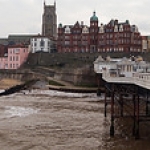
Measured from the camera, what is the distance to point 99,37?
108688 mm

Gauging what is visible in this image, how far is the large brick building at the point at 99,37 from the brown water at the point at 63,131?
64.0 metres

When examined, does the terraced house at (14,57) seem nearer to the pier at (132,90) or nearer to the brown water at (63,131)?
the pier at (132,90)

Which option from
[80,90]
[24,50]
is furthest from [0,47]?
[80,90]

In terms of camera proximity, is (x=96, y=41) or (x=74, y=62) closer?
(x=74, y=62)

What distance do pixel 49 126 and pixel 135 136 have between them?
972 cm

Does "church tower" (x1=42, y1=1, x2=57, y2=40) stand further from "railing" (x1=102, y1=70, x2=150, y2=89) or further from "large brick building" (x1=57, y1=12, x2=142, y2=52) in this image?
"railing" (x1=102, y1=70, x2=150, y2=89)

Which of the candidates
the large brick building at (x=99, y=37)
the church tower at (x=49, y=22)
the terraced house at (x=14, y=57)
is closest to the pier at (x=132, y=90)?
the large brick building at (x=99, y=37)

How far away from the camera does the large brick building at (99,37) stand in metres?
105

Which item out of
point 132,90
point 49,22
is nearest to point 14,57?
point 49,22

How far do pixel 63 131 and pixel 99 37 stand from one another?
80.5m

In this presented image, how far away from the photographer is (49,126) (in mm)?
33125

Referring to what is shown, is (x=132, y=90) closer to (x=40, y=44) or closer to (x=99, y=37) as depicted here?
(x=99, y=37)

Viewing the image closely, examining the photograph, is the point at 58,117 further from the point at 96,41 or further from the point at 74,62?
the point at 96,41

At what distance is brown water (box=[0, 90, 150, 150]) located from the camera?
25.8 metres
